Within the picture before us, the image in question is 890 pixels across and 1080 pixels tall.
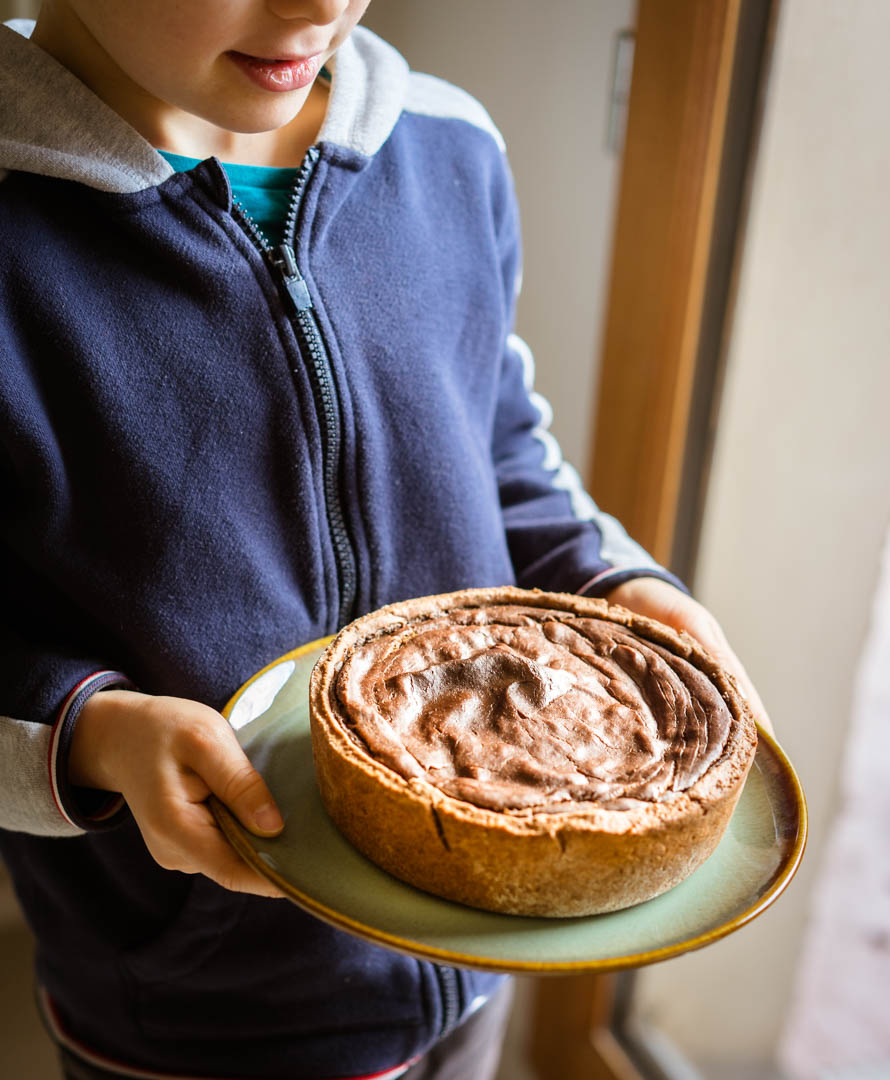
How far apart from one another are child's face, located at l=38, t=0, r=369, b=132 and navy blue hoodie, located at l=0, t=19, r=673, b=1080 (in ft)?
0.24

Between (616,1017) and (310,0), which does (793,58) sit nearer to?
(310,0)

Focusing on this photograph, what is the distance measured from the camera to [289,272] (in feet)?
3.16

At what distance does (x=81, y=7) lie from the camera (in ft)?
2.79

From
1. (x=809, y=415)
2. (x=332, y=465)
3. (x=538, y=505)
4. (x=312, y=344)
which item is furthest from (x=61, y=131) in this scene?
(x=809, y=415)

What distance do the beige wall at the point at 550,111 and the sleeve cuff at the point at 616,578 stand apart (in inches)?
31.8

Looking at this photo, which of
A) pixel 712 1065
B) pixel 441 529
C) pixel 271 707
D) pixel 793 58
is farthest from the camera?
pixel 712 1065

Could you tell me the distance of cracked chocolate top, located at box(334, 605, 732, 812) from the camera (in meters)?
0.79

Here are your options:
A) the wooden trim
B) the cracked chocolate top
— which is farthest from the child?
the wooden trim

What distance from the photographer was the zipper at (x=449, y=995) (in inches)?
42.9

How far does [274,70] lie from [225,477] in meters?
0.38

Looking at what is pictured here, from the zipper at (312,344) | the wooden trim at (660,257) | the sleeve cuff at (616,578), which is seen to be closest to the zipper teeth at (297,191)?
the zipper at (312,344)

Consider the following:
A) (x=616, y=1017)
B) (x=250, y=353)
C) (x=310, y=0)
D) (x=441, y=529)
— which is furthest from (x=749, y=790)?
(x=616, y=1017)

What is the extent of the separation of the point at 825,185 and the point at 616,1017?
166cm

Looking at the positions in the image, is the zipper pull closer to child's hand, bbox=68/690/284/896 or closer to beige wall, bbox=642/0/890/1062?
child's hand, bbox=68/690/284/896
